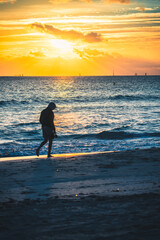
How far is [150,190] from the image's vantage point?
18.4ft

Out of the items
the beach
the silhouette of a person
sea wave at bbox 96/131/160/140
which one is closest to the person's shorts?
the silhouette of a person

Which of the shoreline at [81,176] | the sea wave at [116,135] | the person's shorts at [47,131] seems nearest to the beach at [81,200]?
the shoreline at [81,176]

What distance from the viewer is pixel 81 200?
16.7ft

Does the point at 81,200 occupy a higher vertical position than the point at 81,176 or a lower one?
higher

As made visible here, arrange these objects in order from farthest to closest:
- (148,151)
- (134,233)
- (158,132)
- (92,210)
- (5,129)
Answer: (5,129)
(158,132)
(148,151)
(92,210)
(134,233)

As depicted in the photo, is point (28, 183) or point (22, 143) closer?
point (28, 183)

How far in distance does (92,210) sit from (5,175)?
357cm

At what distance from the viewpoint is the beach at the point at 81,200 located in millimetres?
3763

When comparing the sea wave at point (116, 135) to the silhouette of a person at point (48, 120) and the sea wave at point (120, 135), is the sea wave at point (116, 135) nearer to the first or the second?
the sea wave at point (120, 135)

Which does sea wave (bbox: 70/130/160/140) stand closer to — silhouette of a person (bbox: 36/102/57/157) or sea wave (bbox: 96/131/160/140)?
sea wave (bbox: 96/131/160/140)

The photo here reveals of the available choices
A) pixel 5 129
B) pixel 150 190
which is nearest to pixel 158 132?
pixel 5 129

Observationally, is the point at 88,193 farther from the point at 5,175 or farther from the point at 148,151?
the point at 148,151

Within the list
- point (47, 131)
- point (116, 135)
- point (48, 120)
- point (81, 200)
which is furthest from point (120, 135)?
point (81, 200)

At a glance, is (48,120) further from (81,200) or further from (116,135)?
(116,135)
